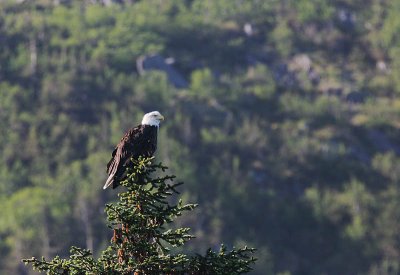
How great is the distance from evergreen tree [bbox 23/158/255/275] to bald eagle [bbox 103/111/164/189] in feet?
11.3

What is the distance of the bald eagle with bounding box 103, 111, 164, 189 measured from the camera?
15141mm

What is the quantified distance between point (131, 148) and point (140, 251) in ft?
13.9

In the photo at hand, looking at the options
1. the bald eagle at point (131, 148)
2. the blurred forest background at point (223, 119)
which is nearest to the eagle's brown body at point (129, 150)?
the bald eagle at point (131, 148)

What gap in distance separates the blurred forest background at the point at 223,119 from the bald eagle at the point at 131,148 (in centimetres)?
6691

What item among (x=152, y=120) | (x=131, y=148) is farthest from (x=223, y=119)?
(x=131, y=148)

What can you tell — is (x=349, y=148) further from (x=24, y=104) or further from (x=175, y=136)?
(x=24, y=104)

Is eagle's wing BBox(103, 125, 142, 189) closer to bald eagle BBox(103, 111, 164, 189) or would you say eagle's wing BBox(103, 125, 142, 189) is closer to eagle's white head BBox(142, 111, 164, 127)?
bald eagle BBox(103, 111, 164, 189)

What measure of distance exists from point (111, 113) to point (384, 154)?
24761 millimetres

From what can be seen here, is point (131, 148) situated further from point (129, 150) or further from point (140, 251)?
point (140, 251)

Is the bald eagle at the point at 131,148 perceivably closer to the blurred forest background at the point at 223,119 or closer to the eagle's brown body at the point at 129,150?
the eagle's brown body at the point at 129,150

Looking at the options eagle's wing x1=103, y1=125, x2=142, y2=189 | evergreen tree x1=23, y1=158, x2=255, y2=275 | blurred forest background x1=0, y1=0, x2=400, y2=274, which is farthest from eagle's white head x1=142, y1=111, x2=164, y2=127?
blurred forest background x1=0, y1=0, x2=400, y2=274

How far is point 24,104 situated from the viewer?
4505 inches

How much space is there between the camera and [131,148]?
15.5 metres

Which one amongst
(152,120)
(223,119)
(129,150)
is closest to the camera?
(129,150)
